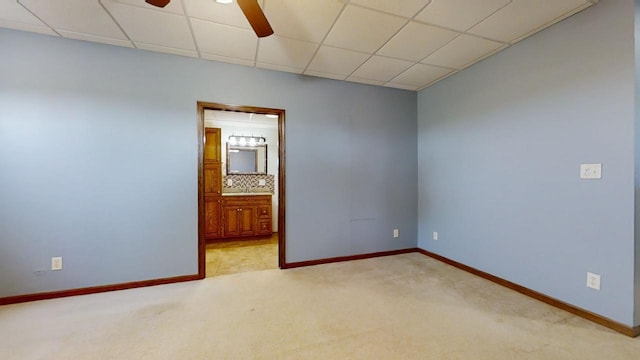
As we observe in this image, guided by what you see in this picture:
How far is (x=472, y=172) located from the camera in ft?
10.1

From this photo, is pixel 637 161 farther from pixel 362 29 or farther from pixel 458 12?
pixel 362 29

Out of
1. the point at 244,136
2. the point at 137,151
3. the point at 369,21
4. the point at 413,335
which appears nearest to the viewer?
the point at 413,335

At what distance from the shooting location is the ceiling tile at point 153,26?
2.03 metres

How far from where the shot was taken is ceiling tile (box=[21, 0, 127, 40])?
6.39 ft

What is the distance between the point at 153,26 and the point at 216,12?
2.16 ft

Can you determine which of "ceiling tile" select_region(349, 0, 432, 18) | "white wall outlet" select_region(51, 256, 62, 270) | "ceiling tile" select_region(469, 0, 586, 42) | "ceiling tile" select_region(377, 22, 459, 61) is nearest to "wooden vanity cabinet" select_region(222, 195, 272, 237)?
"white wall outlet" select_region(51, 256, 62, 270)

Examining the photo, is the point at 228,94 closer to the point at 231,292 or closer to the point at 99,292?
the point at 231,292

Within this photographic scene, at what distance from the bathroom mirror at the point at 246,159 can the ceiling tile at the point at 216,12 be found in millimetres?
3423

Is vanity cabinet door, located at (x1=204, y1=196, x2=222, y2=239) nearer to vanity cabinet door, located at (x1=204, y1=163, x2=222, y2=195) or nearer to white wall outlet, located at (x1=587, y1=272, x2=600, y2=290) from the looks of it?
vanity cabinet door, located at (x1=204, y1=163, x2=222, y2=195)

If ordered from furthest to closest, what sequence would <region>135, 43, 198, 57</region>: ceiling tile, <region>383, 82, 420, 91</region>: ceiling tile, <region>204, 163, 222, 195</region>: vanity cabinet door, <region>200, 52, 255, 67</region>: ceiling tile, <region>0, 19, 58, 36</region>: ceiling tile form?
1. <region>204, 163, 222, 195</region>: vanity cabinet door
2. <region>383, 82, 420, 91</region>: ceiling tile
3. <region>200, 52, 255, 67</region>: ceiling tile
4. <region>135, 43, 198, 57</region>: ceiling tile
5. <region>0, 19, 58, 36</region>: ceiling tile

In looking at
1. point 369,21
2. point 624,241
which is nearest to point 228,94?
point 369,21

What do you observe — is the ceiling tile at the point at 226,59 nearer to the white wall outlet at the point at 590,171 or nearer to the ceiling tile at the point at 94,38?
the ceiling tile at the point at 94,38

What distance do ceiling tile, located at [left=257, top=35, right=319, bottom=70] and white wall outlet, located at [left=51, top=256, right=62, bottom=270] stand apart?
281cm

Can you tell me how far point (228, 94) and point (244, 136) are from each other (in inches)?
101
